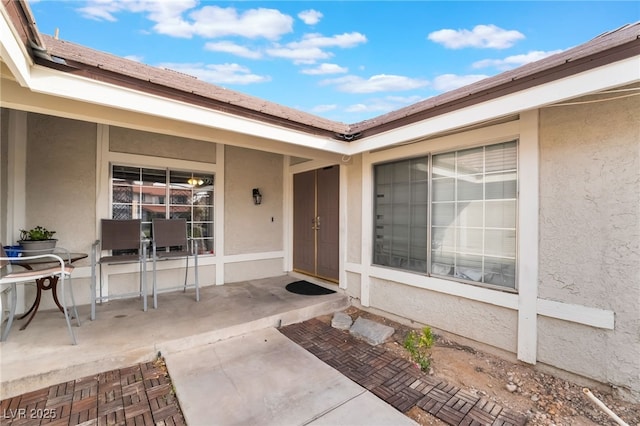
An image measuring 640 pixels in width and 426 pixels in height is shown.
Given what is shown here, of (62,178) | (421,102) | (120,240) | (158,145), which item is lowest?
(120,240)

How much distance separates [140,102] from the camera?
8.98 feet

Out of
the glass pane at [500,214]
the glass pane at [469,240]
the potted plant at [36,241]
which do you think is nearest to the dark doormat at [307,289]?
the glass pane at [469,240]

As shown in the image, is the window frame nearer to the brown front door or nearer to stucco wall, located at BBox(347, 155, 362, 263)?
the brown front door

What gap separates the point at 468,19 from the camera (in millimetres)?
4891

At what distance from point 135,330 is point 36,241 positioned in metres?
1.74

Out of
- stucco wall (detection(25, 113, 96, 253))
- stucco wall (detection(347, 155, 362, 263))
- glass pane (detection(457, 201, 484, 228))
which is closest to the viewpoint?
glass pane (detection(457, 201, 484, 228))

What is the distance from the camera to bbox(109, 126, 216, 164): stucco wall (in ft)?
14.4

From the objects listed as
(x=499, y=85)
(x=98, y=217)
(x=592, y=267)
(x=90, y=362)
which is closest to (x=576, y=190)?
(x=592, y=267)

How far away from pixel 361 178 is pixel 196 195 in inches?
127

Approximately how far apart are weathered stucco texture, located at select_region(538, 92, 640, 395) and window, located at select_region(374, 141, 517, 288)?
0.37 m

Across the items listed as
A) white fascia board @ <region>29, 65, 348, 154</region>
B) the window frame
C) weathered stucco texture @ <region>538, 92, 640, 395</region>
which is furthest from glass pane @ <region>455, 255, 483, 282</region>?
the window frame

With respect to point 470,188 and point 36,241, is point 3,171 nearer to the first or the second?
point 36,241

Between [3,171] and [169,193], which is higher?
[3,171]

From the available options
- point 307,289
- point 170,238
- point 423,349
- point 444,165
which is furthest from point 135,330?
point 444,165
